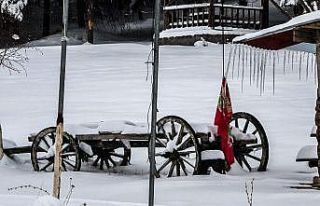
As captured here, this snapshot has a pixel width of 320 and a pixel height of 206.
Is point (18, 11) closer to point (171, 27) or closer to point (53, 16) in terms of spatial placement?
point (171, 27)

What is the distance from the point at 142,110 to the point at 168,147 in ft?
20.2

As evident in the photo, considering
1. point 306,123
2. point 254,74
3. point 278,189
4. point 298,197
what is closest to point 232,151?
point 278,189

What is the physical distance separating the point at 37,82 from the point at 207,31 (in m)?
9.92

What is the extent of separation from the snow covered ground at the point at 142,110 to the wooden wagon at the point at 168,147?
317mm

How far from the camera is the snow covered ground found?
901cm

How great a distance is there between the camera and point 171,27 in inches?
1296

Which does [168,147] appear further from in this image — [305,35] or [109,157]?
[305,35]

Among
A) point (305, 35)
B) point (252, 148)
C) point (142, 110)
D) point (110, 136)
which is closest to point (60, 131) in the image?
point (305, 35)

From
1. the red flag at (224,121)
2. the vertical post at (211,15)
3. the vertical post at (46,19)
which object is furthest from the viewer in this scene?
the vertical post at (46,19)

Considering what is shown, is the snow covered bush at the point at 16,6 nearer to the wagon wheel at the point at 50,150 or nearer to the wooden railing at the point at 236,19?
the wooden railing at the point at 236,19

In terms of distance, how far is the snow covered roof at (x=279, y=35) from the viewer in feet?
30.2

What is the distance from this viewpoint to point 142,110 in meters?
17.7

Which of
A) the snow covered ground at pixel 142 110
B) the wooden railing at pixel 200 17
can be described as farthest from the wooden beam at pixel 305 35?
the wooden railing at pixel 200 17

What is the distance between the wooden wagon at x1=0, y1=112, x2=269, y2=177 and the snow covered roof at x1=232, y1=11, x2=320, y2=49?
1765 millimetres
